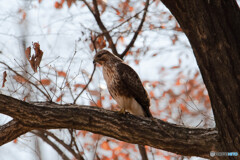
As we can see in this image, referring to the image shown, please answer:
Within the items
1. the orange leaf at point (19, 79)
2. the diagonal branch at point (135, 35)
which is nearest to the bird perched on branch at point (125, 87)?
the diagonal branch at point (135, 35)

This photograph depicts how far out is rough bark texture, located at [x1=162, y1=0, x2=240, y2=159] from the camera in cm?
271

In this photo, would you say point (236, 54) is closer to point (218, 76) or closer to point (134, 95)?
point (218, 76)

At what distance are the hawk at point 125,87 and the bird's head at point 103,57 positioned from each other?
10 centimetres

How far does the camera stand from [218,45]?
9.07ft

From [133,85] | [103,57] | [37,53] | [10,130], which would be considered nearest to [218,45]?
[37,53]

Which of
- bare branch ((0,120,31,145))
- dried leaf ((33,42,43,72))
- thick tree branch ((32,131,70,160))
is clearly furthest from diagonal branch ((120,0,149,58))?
bare branch ((0,120,31,145))

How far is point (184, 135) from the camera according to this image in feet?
11.0

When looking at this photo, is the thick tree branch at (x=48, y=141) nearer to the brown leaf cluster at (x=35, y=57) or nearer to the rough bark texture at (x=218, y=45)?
the brown leaf cluster at (x=35, y=57)

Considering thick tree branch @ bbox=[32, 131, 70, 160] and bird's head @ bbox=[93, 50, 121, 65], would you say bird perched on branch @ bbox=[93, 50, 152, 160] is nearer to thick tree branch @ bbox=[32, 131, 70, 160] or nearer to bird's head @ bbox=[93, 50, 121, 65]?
bird's head @ bbox=[93, 50, 121, 65]

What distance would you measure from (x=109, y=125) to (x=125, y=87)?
1.39 m

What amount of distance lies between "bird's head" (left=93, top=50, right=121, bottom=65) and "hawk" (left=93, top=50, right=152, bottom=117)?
10 cm

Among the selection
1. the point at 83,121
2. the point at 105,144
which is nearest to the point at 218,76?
the point at 83,121

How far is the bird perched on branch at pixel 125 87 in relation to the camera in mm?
4852

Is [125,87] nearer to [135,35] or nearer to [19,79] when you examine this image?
[19,79]
